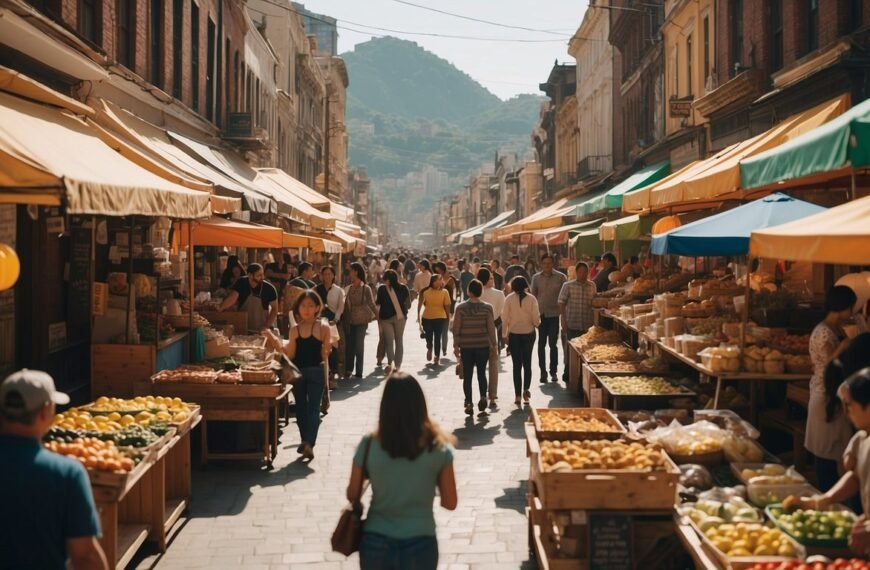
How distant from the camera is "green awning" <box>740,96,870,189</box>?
7.06 meters

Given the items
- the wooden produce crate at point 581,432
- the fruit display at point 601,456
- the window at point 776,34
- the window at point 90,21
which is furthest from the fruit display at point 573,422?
the window at point 776,34

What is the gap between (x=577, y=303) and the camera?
16453 millimetres

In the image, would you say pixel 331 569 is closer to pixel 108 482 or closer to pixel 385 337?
pixel 108 482

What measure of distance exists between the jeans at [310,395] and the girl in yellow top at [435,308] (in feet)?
21.2

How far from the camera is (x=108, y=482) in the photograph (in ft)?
19.6

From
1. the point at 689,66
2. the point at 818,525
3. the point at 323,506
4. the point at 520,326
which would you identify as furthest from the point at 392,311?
the point at 689,66

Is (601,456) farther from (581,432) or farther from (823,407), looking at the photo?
(823,407)

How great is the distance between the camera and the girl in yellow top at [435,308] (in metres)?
17.2

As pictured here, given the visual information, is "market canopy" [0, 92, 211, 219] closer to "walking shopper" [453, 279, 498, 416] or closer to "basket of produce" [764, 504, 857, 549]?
"walking shopper" [453, 279, 498, 416]

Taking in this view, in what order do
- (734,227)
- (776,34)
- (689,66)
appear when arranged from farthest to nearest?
(689,66), (776,34), (734,227)

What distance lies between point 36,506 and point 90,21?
12.1 metres

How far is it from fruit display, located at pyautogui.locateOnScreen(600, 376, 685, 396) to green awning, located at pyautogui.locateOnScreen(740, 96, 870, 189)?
2.57 m

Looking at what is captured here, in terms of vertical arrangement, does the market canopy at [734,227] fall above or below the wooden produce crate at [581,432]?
above

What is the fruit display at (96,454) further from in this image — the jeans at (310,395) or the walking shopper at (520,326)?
the walking shopper at (520,326)
